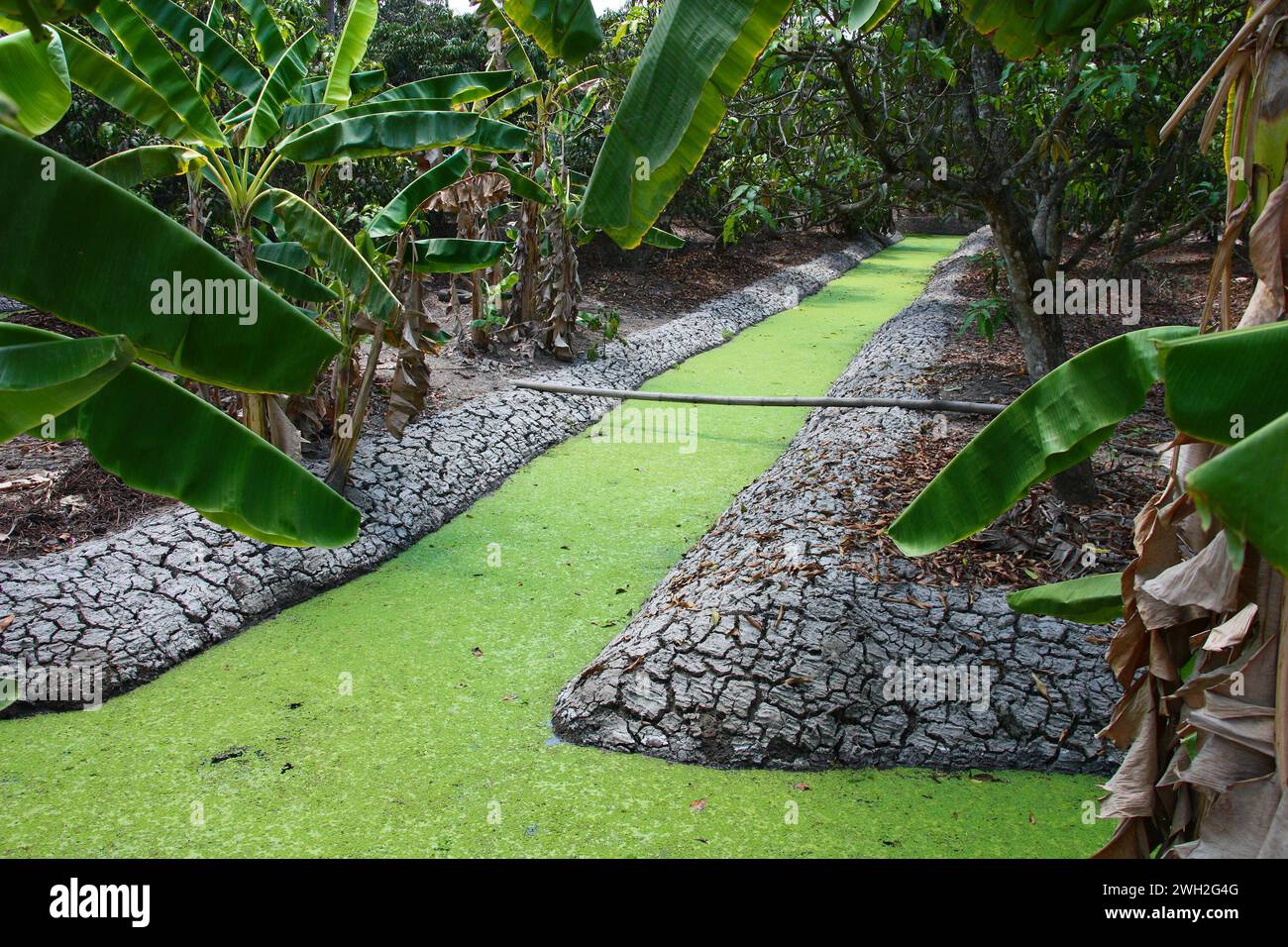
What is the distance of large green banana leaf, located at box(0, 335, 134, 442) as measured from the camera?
1.83 metres

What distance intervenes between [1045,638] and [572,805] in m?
1.96

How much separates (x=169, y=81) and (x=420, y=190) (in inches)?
58.5

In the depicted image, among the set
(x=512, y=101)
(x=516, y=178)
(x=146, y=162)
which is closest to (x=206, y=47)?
(x=146, y=162)

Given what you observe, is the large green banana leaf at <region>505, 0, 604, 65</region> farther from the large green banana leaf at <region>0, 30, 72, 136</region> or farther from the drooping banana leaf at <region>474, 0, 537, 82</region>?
the drooping banana leaf at <region>474, 0, 537, 82</region>

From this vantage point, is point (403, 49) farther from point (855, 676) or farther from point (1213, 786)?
point (1213, 786)

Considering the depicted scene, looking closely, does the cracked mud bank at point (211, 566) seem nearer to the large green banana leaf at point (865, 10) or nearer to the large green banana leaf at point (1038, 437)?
the large green banana leaf at point (1038, 437)

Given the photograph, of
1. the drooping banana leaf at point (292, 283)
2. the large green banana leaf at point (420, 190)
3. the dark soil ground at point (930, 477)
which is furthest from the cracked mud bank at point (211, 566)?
the large green banana leaf at point (420, 190)

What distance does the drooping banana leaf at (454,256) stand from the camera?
5582 mm

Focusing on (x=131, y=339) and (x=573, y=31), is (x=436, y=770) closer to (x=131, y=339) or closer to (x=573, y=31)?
(x=131, y=339)

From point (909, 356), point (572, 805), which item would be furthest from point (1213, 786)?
point (909, 356)

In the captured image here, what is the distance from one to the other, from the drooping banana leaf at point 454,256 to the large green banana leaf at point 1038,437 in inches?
150
